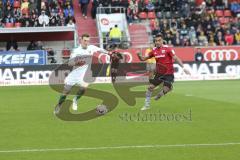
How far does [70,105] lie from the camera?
19.9 m

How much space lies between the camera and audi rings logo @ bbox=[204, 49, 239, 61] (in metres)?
39.8

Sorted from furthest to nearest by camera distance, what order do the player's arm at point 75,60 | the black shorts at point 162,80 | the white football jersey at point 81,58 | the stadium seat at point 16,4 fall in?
the stadium seat at point 16,4 → the black shorts at point 162,80 → the white football jersey at point 81,58 → the player's arm at point 75,60

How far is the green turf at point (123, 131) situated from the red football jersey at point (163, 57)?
4.00ft

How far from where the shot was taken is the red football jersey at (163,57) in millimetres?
18406

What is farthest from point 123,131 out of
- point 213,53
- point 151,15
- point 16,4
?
point 151,15

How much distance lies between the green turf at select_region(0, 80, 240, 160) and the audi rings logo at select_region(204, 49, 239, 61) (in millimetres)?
17974

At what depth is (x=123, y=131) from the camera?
13984mm

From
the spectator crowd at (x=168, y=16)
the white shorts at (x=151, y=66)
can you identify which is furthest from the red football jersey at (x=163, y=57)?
the spectator crowd at (x=168, y=16)

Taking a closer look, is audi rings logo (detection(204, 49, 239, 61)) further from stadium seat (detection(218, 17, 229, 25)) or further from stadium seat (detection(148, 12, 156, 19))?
stadium seat (detection(148, 12, 156, 19))

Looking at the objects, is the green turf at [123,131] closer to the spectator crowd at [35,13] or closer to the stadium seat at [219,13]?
the spectator crowd at [35,13]

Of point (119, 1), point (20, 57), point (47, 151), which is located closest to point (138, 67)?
point (20, 57)

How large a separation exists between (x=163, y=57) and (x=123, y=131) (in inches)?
196

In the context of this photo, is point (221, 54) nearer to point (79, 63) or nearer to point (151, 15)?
point (151, 15)

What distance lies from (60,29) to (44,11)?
5.19 feet
